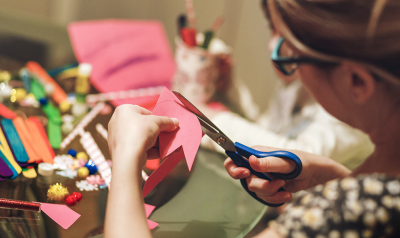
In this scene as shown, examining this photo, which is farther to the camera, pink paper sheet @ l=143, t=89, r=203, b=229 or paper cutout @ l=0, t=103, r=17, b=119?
paper cutout @ l=0, t=103, r=17, b=119

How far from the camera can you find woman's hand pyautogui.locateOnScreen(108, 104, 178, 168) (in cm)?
35

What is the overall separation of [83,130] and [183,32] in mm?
333

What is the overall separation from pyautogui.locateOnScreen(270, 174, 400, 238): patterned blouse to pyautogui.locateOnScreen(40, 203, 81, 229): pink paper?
24cm

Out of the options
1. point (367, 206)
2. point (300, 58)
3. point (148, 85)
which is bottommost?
point (148, 85)

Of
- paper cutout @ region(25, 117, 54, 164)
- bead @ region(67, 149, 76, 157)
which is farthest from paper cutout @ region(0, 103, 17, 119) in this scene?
bead @ region(67, 149, 76, 157)

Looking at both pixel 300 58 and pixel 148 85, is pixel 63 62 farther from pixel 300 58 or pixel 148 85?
pixel 300 58

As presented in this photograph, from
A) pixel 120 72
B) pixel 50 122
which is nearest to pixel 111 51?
pixel 120 72

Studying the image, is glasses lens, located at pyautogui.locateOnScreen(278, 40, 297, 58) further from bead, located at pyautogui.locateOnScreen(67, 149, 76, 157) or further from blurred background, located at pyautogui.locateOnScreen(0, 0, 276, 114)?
blurred background, located at pyautogui.locateOnScreen(0, 0, 276, 114)

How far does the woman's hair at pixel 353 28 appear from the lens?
28 centimetres

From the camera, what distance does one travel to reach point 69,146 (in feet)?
1.72

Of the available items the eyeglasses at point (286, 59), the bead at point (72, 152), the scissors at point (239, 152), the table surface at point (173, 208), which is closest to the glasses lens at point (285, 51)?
the eyeglasses at point (286, 59)

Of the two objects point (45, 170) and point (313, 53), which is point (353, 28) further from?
point (45, 170)

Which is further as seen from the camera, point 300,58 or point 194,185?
point 194,185

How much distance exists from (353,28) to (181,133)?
0.72 feet
